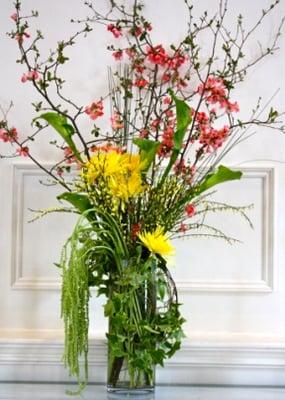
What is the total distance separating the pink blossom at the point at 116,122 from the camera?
159cm

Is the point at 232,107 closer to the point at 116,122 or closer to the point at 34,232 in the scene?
the point at 116,122

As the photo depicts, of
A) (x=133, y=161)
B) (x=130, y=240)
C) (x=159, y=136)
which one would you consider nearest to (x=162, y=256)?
(x=130, y=240)

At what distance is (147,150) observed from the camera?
1.39 metres

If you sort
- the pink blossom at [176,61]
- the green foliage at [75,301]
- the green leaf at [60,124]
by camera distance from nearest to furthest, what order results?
the green foliage at [75,301], the green leaf at [60,124], the pink blossom at [176,61]

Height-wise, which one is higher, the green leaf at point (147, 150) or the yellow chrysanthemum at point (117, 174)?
the green leaf at point (147, 150)

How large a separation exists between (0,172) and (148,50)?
0.51 meters

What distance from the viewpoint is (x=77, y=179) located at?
1.65 meters

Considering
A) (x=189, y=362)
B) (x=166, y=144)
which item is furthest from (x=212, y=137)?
(x=189, y=362)

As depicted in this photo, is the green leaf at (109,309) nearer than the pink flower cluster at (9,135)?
Yes

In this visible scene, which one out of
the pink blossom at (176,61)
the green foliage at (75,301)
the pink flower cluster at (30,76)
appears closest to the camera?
the green foliage at (75,301)

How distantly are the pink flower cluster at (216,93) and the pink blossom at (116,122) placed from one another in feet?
0.71

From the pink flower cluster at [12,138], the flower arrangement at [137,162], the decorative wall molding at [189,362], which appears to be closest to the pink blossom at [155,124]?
the flower arrangement at [137,162]

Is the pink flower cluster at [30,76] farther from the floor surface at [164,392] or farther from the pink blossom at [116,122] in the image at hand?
the floor surface at [164,392]

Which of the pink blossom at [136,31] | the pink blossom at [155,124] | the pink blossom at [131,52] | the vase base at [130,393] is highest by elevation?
the pink blossom at [136,31]
